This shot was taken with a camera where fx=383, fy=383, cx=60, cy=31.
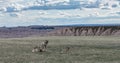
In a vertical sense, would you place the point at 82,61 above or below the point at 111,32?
above

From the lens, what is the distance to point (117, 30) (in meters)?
166

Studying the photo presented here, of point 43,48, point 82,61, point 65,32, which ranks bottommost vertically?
point 65,32

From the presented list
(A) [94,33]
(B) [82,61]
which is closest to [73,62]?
(B) [82,61]

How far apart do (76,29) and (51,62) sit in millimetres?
145285

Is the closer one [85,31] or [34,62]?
[34,62]

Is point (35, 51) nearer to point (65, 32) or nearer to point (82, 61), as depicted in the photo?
point (82, 61)

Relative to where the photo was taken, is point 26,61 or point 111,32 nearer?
point 26,61

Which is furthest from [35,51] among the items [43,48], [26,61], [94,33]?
[94,33]

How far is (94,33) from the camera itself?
532ft

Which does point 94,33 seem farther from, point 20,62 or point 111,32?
point 20,62

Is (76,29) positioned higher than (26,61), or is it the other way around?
(26,61)

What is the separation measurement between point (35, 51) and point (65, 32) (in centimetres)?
13500

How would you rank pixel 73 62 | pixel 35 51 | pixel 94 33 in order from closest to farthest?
pixel 73 62 < pixel 35 51 < pixel 94 33

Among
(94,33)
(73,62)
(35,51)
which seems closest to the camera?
(73,62)
